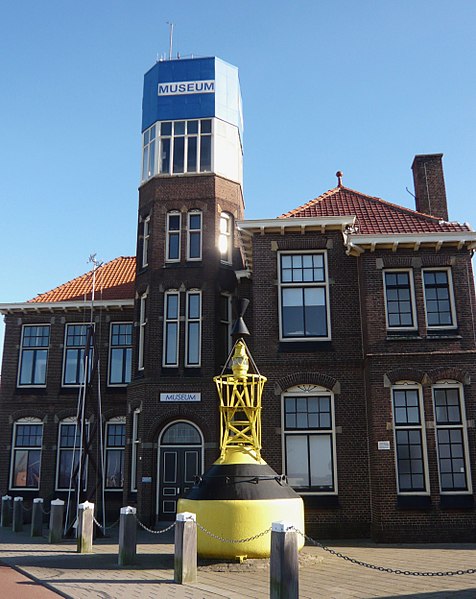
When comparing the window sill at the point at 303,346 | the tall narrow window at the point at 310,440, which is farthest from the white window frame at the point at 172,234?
the tall narrow window at the point at 310,440

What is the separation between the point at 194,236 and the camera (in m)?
22.2

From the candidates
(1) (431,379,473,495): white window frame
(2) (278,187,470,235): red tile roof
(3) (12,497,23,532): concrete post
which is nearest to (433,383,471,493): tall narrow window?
(1) (431,379,473,495): white window frame

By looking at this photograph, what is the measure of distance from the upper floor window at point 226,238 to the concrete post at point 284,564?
48.8ft

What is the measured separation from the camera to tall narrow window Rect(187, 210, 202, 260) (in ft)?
72.3

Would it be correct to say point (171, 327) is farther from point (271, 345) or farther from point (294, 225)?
point (294, 225)

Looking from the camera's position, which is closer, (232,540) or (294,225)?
(232,540)

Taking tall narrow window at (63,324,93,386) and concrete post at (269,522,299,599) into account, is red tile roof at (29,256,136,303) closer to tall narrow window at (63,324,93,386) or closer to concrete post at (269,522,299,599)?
tall narrow window at (63,324,93,386)

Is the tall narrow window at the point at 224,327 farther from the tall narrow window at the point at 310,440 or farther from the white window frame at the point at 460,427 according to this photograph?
the white window frame at the point at 460,427

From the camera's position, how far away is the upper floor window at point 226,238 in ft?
73.7

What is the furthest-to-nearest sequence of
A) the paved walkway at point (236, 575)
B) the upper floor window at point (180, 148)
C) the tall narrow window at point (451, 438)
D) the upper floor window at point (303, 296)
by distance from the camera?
the upper floor window at point (180, 148), the upper floor window at point (303, 296), the tall narrow window at point (451, 438), the paved walkway at point (236, 575)

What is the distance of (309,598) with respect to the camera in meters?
8.78

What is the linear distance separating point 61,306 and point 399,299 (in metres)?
14.8


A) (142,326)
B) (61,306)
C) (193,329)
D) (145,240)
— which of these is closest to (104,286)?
(61,306)

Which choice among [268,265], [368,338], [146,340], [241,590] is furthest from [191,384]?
[241,590]
